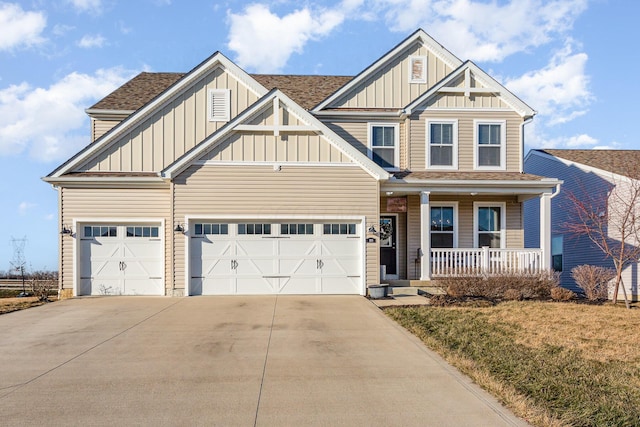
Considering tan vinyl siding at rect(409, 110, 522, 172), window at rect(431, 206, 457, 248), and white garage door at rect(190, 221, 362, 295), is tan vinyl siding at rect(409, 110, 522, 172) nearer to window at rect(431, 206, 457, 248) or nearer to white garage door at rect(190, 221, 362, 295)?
window at rect(431, 206, 457, 248)

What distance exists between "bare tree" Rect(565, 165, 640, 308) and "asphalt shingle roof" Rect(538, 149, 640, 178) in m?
0.11

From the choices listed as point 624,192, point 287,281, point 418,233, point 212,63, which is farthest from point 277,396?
point 624,192

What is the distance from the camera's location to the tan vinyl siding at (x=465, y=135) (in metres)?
17.5

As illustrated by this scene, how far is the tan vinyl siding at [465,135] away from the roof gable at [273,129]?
263cm

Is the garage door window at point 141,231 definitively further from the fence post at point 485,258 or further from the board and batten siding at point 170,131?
the fence post at point 485,258

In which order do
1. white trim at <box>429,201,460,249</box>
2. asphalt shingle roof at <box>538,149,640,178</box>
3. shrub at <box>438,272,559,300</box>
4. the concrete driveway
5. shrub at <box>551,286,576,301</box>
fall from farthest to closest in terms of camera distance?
1. asphalt shingle roof at <box>538,149,640,178</box>
2. white trim at <box>429,201,460,249</box>
3. shrub at <box>551,286,576,301</box>
4. shrub at <box>438,272,559,300</box>
5. the concrete driveway

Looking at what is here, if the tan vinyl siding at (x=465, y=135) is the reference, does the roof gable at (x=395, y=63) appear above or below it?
above

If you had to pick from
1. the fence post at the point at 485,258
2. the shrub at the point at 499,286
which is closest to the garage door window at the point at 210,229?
the shrub at the point at 499,286

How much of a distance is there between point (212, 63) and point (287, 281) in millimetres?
7760

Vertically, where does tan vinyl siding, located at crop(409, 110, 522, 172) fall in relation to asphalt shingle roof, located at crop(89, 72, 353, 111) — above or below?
below

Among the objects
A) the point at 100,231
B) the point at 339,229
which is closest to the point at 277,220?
the point at 339,229

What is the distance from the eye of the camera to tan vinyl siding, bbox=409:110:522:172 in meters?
17.5

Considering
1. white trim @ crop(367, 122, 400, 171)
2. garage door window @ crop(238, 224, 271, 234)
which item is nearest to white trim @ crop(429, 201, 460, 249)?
white trim @ crop(367, 122, 400, 171)

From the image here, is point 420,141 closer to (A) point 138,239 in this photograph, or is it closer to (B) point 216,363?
(A) point 138,239
